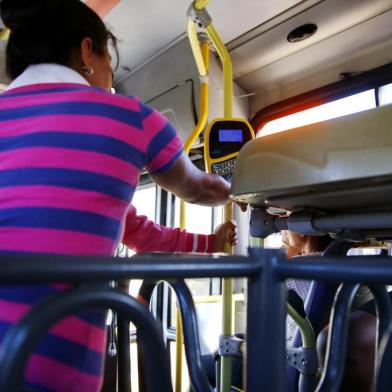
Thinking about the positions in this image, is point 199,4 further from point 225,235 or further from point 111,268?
point 111,268

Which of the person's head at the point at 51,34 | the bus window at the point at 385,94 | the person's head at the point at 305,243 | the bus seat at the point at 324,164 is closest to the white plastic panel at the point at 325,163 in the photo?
the bus seat at the point at 324,164

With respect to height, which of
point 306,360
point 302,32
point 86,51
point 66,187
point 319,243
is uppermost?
point 302,32

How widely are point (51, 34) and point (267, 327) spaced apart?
64 centimetres

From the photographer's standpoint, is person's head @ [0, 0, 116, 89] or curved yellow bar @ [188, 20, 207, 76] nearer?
person's head @ [0, 0, 116, 89]

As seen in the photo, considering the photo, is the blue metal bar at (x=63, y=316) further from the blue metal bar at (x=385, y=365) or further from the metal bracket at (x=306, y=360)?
the metal bracket at (x=306, y=360)

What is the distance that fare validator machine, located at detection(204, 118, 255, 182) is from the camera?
112cm

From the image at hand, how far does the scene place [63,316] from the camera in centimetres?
27

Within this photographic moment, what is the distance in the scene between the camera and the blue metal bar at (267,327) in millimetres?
338

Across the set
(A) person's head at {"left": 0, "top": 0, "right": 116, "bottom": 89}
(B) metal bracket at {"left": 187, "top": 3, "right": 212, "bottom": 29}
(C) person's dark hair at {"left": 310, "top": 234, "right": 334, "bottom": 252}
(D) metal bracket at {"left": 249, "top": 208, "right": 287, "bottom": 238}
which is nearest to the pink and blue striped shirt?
(A) person's head at {"left": 0, "top": 0, "right": 116, "bottom": 89}

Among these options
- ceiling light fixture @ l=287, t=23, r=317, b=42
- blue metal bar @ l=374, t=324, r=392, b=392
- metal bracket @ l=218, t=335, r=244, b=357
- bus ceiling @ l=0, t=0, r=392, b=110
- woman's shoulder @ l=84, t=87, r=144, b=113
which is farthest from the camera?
ceiling light fixture @ l=287, t=23, r=317, b=42

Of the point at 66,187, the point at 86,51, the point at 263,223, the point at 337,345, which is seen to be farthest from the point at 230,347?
the point at 86,51

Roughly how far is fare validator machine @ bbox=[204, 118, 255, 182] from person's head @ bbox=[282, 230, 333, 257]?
64cm

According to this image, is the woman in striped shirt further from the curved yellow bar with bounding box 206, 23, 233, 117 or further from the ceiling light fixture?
the ceiling light fixture

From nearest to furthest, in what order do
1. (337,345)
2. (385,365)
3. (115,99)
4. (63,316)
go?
1. (63,316)
2. (385,365)
3. (337,345)
4. (115,99)
